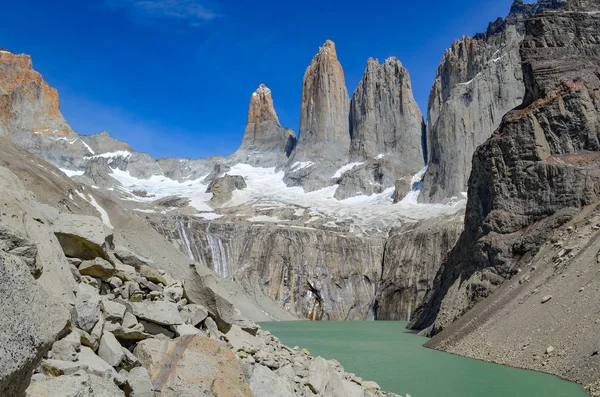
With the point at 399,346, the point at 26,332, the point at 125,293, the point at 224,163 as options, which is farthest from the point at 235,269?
the point at 224,163

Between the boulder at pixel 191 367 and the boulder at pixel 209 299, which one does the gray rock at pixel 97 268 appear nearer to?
the boulder at pixel 191 367

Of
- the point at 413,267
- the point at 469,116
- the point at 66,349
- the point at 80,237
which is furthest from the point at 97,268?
the point at 469,116

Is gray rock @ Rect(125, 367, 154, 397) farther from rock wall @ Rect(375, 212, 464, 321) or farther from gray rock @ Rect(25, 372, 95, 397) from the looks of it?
rock wall @ Rect(375, 212, 464, 321)

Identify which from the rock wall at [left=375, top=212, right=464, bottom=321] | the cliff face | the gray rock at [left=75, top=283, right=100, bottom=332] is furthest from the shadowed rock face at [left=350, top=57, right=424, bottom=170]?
the gray rock at [left=75, top=283, right=100, bottom=332]

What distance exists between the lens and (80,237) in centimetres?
841

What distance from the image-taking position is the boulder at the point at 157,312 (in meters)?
7.88

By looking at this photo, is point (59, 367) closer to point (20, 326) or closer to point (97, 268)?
point (20, 326)

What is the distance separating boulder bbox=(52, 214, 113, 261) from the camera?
835 centimetres

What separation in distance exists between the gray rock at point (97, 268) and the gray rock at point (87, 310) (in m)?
1.47

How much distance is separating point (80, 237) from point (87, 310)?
7.66ft

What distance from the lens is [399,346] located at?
29266mm

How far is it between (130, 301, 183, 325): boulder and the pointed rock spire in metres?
134

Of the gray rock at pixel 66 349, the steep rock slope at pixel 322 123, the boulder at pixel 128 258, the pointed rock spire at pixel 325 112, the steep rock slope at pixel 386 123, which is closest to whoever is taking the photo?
the gray rock at pixel 66 349

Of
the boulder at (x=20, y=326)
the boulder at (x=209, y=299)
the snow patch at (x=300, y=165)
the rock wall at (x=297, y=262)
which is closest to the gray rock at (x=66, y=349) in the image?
the boulder at (x=20, y=326)
